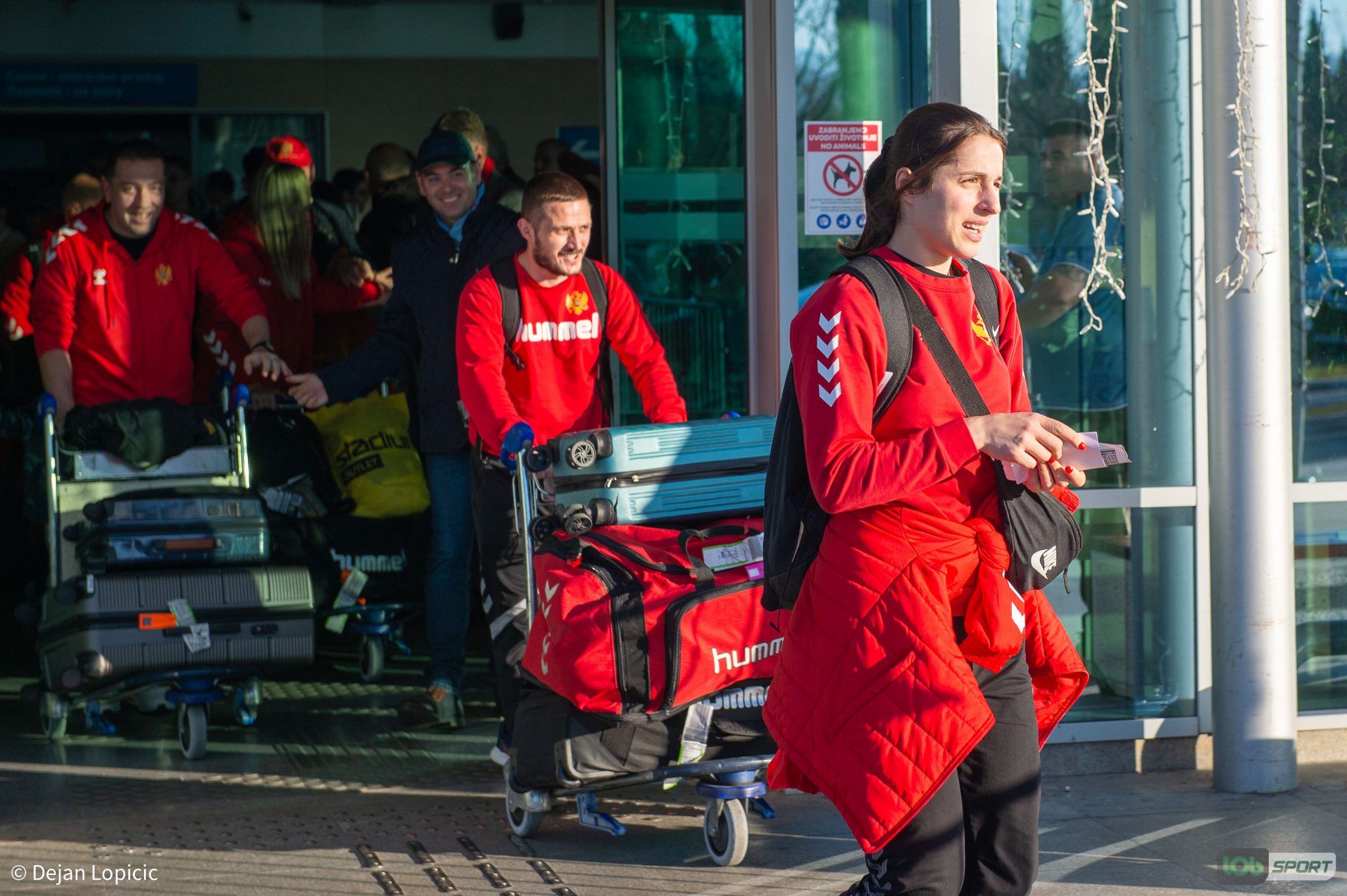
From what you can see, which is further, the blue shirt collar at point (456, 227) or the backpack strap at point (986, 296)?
the blue shirt collar at point (456, 227)

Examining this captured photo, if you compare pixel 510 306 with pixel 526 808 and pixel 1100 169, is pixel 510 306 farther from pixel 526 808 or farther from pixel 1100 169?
pixel 1100 169

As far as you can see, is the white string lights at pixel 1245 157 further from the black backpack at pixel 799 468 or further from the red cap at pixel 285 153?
the red cap at pixel 285 153

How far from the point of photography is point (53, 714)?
6.05m

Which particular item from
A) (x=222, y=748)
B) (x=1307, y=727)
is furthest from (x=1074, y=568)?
(x=222, y=748)

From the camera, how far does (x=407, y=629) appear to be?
8.47 meters

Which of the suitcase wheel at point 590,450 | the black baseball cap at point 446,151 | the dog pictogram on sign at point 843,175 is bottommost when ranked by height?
the suitcase wheel at point 590,450

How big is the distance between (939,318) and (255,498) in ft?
12.8

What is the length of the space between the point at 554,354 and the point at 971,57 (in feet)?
5.22

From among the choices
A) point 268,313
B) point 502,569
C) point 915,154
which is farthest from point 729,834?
point 268,313

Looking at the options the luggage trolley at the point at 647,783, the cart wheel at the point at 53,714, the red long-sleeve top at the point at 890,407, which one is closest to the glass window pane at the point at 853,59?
the luggage trolley at the point at 647,783

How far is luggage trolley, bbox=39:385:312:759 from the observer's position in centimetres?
582

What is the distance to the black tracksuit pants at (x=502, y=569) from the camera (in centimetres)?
514

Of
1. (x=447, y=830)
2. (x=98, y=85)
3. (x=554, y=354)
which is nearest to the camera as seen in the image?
(x=447, y=830)

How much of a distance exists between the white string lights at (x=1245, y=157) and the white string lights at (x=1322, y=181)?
0.61 m
